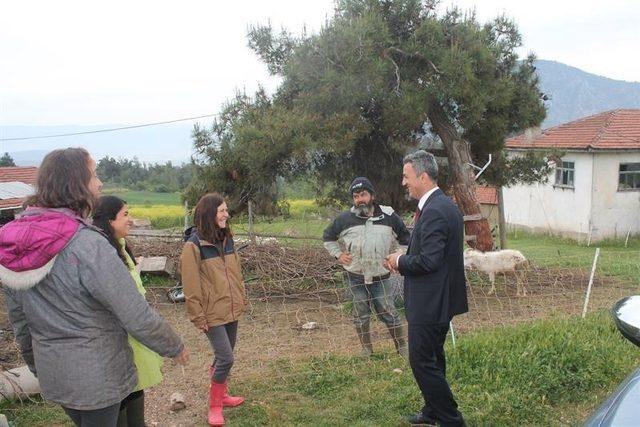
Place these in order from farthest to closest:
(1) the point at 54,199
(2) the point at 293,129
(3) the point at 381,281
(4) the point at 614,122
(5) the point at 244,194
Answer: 1. (4) the point at 614,122
2. (5) the point at 244,194
3. (2) the point at 293,129
4. (3) the point at 381,281
5. (1) the point at 54,199

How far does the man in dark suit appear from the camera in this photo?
297 centimetres

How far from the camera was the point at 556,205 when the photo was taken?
1969 centimetres

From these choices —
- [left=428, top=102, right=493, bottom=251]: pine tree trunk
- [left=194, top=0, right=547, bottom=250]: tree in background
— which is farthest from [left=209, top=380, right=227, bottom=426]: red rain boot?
[left=428, top=102, right=493, bottom=251]: pine tree trunk

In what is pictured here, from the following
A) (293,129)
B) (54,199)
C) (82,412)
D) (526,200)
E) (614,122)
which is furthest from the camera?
(526,200)

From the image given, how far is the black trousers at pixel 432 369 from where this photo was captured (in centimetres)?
305

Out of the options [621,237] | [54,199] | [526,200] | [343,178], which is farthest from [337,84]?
[526,200]

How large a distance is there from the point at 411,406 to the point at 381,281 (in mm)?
1196

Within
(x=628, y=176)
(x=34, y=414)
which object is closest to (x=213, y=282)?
(x=34, y=414)

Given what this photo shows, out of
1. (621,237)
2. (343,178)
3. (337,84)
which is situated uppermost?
(337,84)

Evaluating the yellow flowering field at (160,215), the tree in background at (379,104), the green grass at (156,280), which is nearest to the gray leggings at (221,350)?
the tree in background at (379,104)

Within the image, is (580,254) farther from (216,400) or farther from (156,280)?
(216,400)

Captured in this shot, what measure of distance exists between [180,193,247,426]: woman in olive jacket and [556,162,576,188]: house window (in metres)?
17.6

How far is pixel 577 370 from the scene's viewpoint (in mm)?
4086

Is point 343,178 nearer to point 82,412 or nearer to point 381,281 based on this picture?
point 381,281
